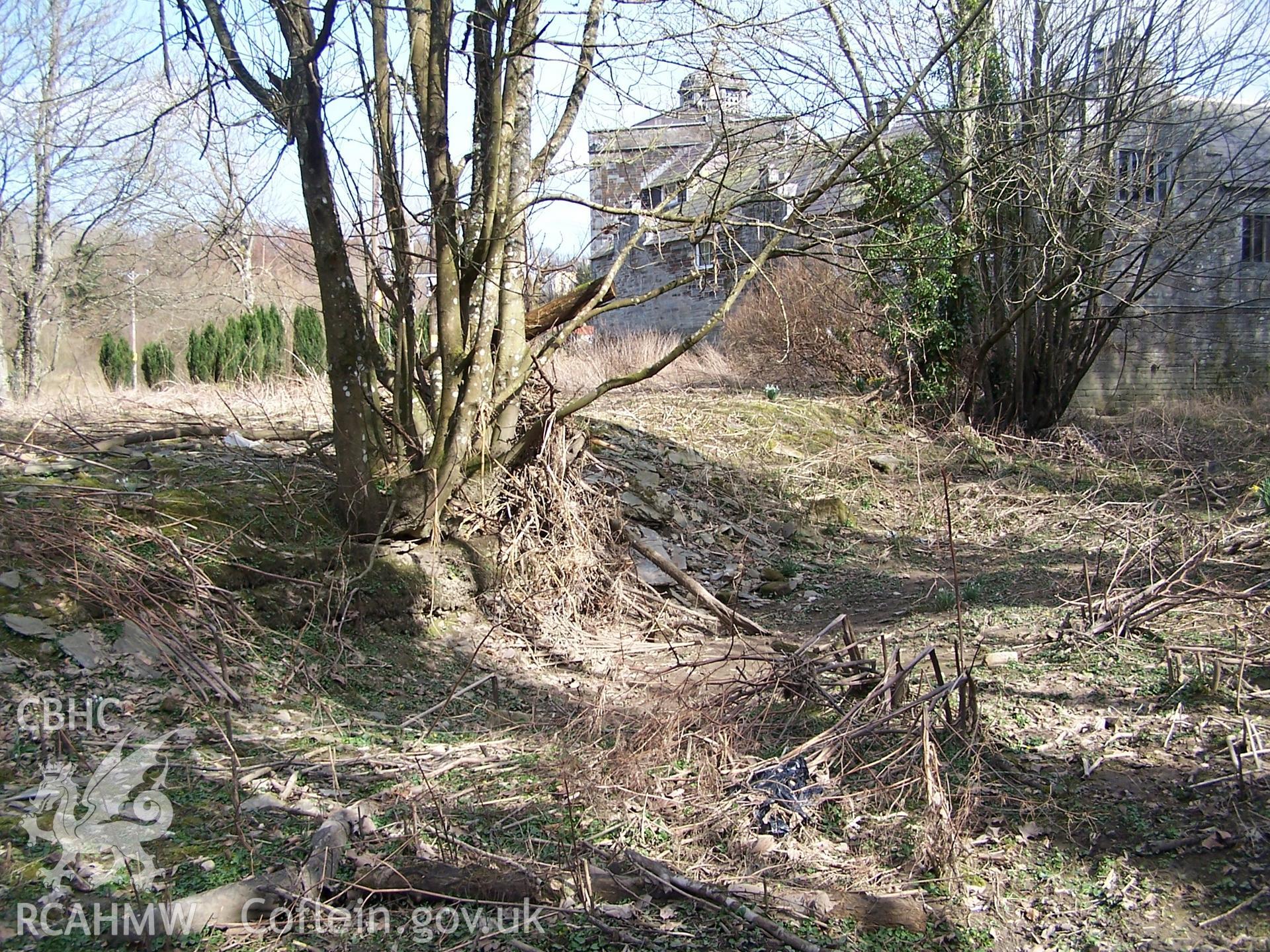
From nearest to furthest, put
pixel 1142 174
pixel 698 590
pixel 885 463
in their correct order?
pixel 698 590 → pixel 885 463 → pixel 1142 174

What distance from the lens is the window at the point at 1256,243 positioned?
20.9 meters

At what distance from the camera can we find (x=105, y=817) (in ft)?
9.92

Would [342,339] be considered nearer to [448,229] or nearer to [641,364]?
[448,229]

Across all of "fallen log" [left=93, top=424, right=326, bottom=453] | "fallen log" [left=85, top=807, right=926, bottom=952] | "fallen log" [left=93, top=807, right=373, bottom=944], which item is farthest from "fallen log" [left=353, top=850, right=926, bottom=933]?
"fallen log" [left=93, top=424, right=326, bottom=453]

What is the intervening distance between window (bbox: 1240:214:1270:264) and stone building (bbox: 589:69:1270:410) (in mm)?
34

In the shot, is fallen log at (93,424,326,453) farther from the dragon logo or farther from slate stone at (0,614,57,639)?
the dragon logo

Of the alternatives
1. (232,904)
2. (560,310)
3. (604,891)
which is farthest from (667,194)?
(232,904)

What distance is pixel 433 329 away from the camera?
277 inches

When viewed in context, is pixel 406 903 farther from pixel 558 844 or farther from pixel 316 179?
pixel 316 179

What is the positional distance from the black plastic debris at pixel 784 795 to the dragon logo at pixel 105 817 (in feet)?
6.59

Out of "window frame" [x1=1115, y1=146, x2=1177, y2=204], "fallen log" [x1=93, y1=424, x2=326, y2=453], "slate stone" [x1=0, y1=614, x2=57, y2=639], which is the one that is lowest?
"slate stone" [x1=0, y1=614, x2=57, y2=639]

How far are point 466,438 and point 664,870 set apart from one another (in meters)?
3.78

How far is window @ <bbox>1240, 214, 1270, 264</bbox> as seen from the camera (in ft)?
68.6

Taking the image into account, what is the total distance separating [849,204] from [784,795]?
1246cm
